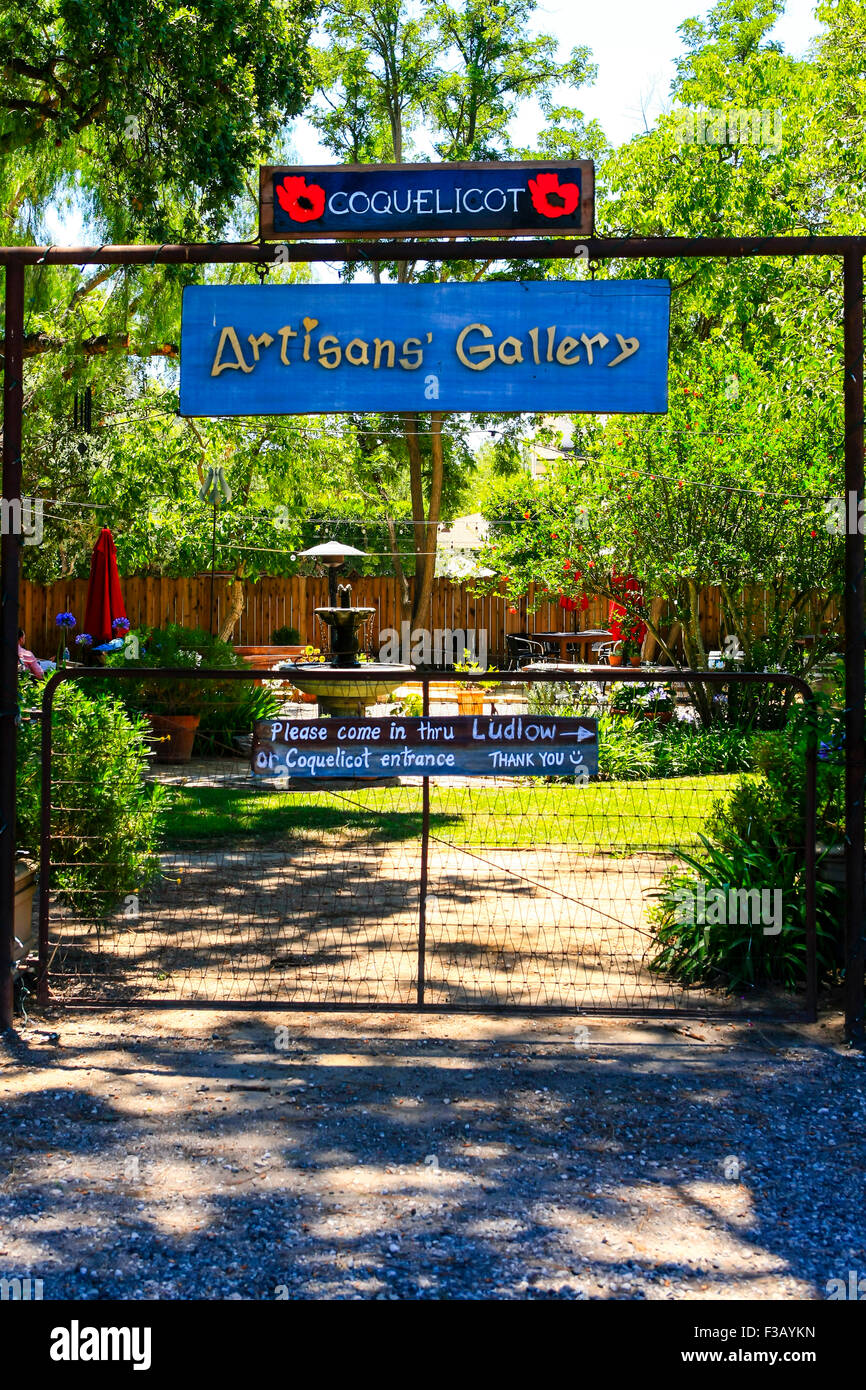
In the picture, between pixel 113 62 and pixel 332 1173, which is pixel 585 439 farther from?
pixel 332 1173

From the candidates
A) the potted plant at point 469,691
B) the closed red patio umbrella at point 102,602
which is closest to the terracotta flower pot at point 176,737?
the closed red patio umbrella at point 102,602

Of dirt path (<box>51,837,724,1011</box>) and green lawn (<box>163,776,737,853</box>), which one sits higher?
green lawn (<box>163,776,737,853</box>)

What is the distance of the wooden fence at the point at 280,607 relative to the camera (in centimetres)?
2736

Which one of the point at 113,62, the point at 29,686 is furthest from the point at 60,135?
the point at 29,686

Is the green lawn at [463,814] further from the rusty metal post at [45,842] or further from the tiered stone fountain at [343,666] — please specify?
the rusty metal post at [45,842]

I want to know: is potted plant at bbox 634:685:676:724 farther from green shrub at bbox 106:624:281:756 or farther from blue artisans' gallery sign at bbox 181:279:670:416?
blue artisans' gallery sign at bbox 181:279:670:416

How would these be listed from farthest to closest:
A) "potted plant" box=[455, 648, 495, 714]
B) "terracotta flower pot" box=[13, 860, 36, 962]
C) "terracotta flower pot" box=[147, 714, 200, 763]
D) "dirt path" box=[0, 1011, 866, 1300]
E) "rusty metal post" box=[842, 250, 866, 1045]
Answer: "potted plant" box=[455, 648, 495, 714] < "terracotta flower pot" box=[147, 714, 200, 763] < "terracotta flower pot" box=[13, 860, 36, 962] < "rusty metal post" box=[842, 250, 866, 1045] < "dirt path" box=[0, 1011, 866, 1300]

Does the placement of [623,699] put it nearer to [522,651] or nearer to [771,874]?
[771,874]

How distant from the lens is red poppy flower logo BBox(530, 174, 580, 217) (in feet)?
17.9

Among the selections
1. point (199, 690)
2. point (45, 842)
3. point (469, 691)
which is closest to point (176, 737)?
point (199, 690)

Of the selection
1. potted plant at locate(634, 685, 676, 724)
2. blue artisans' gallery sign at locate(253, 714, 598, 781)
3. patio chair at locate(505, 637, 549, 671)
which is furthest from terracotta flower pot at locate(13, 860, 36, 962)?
patio chair at locate(505, 637, 549, 671)

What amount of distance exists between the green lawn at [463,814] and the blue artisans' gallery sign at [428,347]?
13.2 ft

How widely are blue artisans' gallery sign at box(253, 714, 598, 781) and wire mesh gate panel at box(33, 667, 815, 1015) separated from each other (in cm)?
12

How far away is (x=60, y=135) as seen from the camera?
10938mm
